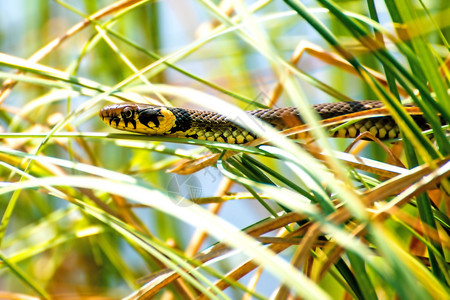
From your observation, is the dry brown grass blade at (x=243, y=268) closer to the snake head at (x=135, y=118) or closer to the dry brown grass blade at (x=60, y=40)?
the snake head at (x=135, y=118)

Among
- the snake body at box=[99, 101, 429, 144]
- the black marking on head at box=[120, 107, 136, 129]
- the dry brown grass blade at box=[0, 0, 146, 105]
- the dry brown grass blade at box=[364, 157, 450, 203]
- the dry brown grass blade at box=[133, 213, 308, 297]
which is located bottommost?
the dry brown grass blade at box=[364, 157, 450, 203]

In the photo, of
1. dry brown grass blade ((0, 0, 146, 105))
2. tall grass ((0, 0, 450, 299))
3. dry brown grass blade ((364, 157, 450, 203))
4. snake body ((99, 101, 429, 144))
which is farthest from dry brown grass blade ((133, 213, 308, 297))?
dry brown grass blade ((0, 0, 146, 105))

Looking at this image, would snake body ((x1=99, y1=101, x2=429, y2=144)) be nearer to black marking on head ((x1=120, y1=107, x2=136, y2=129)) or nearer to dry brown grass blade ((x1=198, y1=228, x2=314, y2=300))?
black marking on head ((x1=120, y1=107, x2=136, y2=129))

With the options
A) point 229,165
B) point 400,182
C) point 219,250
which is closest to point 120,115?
point 229,165

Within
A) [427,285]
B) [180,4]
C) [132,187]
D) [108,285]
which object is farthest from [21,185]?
[180,4]

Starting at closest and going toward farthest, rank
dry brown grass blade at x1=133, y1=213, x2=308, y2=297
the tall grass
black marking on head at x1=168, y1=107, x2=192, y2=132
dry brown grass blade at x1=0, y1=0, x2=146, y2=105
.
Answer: the tall grass < dry brown grass blade at x1=133, y1=213, x2=308, y2=297 < dry brown grass blade at x1=0, y1=0, x2=146, y2=105 < black marking on head at x1=168, y1=107, x2=192, y2=132

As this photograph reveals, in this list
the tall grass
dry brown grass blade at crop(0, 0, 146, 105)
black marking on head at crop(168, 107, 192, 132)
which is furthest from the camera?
black marking on head at crop(168, 107, 192, 132)

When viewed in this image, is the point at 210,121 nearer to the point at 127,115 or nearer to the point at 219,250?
the point at 127,115

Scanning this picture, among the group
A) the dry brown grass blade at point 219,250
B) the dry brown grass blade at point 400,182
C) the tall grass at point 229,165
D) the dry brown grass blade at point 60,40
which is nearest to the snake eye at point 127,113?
the tall grass at point 229,165
